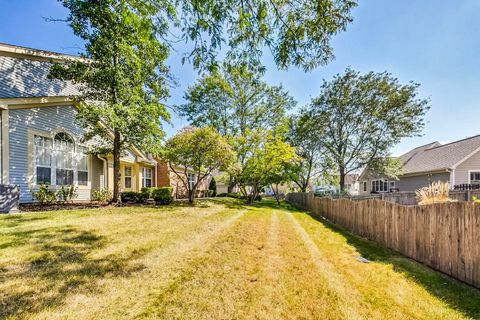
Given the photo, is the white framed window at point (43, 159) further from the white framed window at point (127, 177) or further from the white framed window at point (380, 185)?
the white framed window at point (380, 185)

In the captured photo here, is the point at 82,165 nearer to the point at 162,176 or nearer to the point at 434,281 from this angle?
the point at 162,176

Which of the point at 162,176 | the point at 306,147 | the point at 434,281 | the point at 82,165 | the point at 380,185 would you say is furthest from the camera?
the point at 380,185

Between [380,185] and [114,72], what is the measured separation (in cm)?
3184

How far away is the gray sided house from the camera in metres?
9.27

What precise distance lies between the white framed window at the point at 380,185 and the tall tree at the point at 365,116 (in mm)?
6524

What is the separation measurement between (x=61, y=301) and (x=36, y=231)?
13.1ft

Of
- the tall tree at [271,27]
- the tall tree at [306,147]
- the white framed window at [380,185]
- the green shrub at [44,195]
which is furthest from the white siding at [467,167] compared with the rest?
the green shrub at [44,195]

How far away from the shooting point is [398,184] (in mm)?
26984

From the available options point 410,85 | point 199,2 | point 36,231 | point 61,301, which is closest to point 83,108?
point 36,231

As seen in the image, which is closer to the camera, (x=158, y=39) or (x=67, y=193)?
(x=158, y=39)

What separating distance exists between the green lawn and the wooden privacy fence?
1.07 ft

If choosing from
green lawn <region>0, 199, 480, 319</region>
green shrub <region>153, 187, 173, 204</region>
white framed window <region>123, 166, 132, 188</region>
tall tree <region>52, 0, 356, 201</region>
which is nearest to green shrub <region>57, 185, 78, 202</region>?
tall tree <region>52, 0, 356, 201</region>

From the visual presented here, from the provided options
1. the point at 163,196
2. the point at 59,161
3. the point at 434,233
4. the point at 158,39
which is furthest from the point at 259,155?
the point at 434,233

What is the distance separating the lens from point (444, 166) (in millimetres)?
19875
